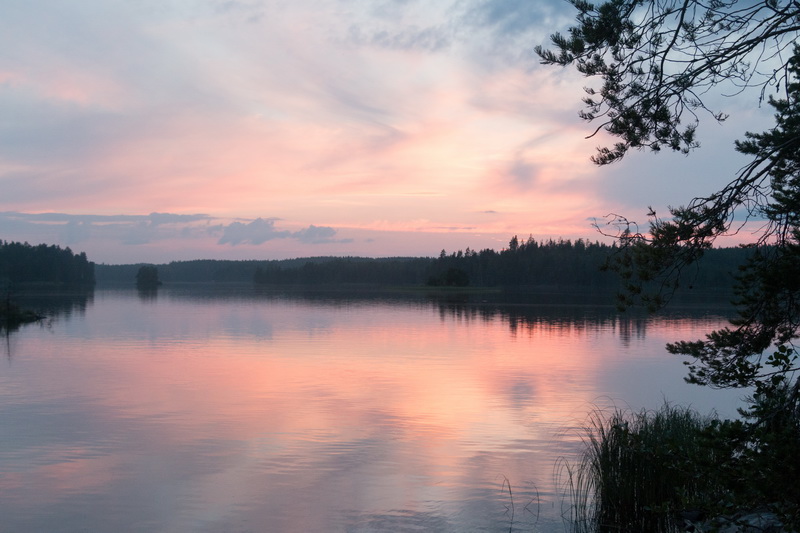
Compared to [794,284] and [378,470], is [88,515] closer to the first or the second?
[378,470]

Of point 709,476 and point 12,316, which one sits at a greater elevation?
point 709,476

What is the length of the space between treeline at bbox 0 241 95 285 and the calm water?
103 m

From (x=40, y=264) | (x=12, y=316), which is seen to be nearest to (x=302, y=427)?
(x=12, y=316)

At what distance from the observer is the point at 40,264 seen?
131 m

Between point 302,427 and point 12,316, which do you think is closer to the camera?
point 302,427

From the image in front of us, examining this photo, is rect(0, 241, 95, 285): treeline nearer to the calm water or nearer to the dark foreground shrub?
the calm water

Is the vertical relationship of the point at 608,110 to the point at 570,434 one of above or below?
above

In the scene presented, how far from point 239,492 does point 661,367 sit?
20350 millimetres

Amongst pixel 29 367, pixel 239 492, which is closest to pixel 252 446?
pixel 239 492

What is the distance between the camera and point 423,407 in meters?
17.9

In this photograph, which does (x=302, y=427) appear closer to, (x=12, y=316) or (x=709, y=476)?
(x=709, y=476)

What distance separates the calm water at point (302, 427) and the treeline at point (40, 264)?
339ft

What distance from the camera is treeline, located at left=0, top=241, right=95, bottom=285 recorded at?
124500mm

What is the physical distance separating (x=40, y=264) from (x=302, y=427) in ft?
436
